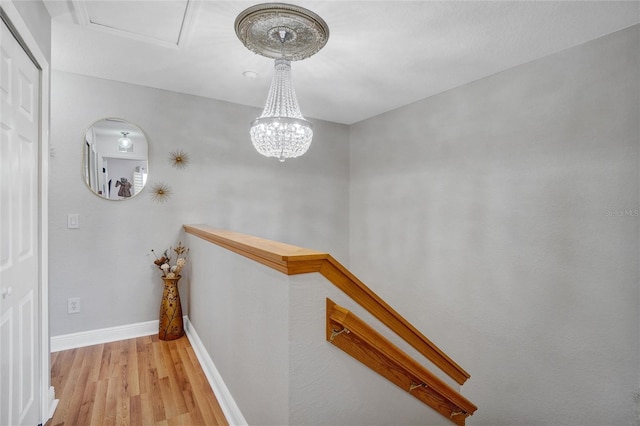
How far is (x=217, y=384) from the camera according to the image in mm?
2043

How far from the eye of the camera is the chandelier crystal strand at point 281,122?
2.01 meters

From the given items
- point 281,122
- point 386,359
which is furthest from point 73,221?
point 386,359

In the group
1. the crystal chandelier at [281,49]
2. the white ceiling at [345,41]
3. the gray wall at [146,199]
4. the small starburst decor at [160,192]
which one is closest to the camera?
the crystal chandelier at [281,49]

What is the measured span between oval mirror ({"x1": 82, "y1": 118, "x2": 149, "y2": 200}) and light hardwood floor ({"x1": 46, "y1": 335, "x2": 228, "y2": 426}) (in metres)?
1.34

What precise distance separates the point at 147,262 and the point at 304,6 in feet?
8.42

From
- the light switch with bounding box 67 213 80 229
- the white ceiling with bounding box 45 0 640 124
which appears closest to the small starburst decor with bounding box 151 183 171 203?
the light switch with bounding box 67 213 80 229

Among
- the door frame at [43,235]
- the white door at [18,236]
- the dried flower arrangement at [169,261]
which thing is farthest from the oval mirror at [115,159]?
the white door at [18,236]

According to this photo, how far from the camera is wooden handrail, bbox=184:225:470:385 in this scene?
1125 millimetres

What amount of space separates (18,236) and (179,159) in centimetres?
176

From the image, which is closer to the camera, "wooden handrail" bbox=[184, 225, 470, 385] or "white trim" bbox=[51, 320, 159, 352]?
"wooden handrail" bbox=[184, 225, 470, 385]

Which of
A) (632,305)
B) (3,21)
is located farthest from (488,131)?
(3,21)

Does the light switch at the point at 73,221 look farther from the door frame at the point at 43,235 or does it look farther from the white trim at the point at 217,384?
the white trim at the point at 217,384

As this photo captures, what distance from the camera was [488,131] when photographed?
2.67 meters

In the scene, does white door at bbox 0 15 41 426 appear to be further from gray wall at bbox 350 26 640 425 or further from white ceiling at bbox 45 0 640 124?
gray wall at bbox 350 26 640 425
